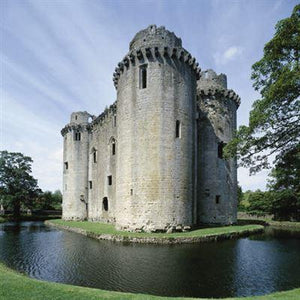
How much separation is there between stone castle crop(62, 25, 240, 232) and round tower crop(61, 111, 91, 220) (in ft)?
32.0

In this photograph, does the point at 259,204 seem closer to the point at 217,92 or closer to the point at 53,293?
the point at 217,92

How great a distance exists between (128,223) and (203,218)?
9.03m

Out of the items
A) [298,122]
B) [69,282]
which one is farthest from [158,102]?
[69,282]

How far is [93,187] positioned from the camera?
35031 millimetres

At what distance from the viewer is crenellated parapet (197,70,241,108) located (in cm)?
2859

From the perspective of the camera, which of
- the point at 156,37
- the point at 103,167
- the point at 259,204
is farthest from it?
the point at 259,204

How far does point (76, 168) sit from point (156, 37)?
22.1 m

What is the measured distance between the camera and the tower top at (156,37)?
72.6 feet

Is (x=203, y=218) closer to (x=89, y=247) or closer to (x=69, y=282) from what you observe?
(x=89, y=247)

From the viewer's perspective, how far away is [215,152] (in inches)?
1073

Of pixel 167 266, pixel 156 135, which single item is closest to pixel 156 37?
pixel 156 135

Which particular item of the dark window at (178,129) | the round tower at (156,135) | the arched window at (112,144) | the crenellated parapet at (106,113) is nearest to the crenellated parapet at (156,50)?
the round tower at (156,135)

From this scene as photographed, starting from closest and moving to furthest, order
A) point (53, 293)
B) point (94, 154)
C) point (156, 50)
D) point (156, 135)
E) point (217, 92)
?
1. point (53, 293)
2. point (156, 135)
3. point (156, 50)
4. point (217, 92)
5. point (94, 154)

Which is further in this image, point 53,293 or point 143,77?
point 143,77
